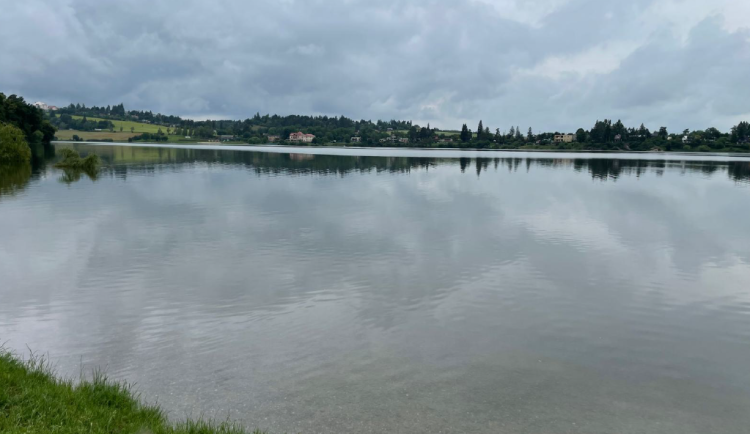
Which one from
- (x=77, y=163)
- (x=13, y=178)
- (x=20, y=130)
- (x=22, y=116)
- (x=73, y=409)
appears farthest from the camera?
(x=22, y=116)

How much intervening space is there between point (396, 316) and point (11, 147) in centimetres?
7530

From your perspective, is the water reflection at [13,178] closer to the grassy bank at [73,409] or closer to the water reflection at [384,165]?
the water reflection at [384,165]

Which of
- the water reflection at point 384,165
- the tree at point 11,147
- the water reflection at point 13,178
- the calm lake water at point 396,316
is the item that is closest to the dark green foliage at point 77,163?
the water reflection at point 384,165

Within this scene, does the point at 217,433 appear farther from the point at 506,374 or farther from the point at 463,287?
the point at 463,287

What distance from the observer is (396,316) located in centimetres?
1552

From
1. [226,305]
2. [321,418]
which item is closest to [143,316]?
[226,305]

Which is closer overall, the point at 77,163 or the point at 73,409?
the point at 73,409

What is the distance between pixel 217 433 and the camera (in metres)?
8.16

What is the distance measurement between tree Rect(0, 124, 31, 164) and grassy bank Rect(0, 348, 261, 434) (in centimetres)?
7348

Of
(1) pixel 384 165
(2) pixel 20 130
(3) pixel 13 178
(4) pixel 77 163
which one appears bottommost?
(3) pixel 13 178

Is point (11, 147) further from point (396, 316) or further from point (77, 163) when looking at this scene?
point (396, 316)

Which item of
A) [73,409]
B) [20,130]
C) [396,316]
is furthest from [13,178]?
[73,409]

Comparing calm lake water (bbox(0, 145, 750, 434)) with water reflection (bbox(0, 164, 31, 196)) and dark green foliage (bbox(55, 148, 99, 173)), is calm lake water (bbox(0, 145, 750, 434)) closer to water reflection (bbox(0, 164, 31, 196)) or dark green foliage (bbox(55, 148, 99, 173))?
water reflection (bbox(0, 164, 31, 196))

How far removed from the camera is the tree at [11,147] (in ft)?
224
